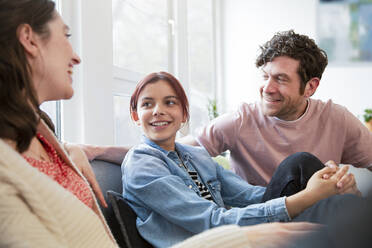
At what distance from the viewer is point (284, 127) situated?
1.96 meters

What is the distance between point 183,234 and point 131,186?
8.6 inches

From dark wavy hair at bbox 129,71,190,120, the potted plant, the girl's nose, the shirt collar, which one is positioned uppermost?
dark wavy hair at bbox 129,71,190,120

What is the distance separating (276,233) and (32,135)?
1.75ft

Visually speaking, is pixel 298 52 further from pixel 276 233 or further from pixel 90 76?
pixel 276 233

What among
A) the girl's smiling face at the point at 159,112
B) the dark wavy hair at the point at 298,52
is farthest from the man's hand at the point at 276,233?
the dark wavy hair at the point at 298,52

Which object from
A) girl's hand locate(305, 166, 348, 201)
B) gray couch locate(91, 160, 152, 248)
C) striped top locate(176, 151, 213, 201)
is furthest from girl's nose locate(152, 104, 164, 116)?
girl's hand locate(305, 166, 348, 201)

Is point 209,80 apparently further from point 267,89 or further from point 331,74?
point 267,89

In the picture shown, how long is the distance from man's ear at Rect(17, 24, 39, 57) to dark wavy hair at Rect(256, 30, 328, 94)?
1.41 metres

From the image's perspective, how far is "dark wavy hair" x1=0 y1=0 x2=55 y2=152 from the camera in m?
0.76

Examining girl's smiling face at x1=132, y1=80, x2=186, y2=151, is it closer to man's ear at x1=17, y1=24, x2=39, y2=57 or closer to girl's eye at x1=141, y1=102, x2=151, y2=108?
girl's eye at x1=141, y1=102, x2=151, y2=108

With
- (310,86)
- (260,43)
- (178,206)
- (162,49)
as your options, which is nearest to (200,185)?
(178,206)

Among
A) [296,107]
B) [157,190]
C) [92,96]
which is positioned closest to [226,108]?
[296,107]

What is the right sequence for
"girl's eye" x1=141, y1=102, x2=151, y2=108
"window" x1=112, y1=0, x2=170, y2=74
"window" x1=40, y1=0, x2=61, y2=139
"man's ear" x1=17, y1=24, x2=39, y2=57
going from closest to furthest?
1. "man's ear" x1=17, y1=24, x2=39, y2=57
2. "girl's eye" x1=141, y1=102, x2=151, y2=108
3. "window" x1=40, y1=0, x2=61, y2=139
4. "window" x1=112, y1=0, x2=170, y2=74

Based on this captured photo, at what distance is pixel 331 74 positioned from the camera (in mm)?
A: 4016
